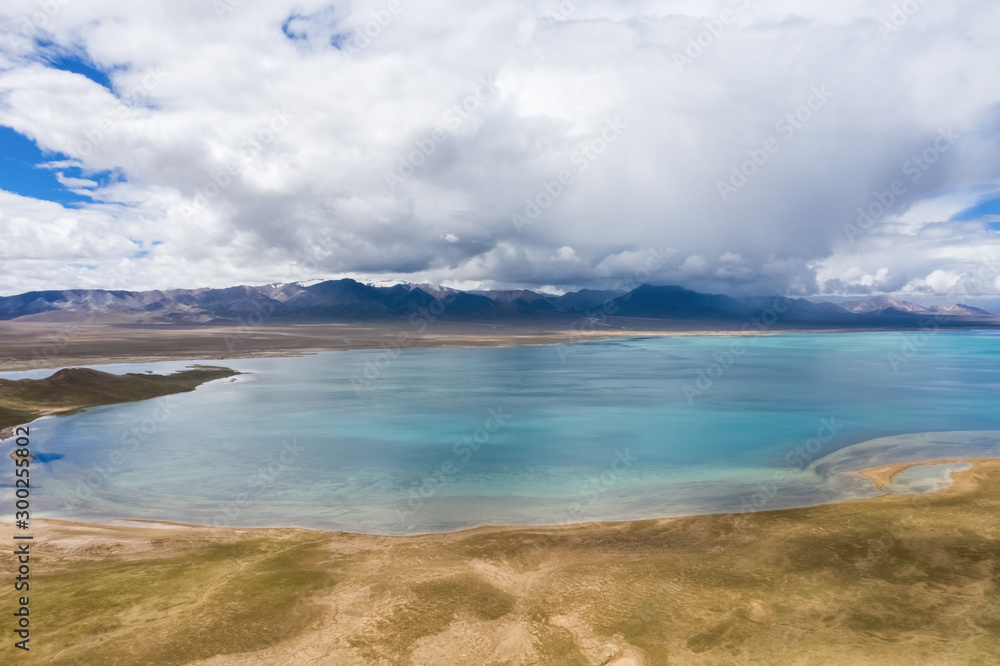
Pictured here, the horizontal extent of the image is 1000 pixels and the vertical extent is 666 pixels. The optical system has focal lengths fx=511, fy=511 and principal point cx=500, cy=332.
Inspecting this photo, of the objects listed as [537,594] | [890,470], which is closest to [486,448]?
[537,594]

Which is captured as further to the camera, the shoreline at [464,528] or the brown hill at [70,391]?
the brown hill at [70,391]

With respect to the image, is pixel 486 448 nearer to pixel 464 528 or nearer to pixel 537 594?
pixel 464 528

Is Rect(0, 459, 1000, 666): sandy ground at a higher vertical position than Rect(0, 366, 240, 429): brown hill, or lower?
lower

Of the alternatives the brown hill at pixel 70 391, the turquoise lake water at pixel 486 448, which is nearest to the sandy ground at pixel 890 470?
the turquoise lake water at pixel 486 448

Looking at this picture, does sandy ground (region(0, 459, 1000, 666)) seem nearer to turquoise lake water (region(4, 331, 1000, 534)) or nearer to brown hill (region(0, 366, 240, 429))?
turquoise lake water (region(4, 331, 1000, 534))

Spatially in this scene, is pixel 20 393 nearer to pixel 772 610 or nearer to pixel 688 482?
pixel 688 482

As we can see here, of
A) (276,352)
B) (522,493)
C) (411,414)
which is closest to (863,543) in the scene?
(522,493)

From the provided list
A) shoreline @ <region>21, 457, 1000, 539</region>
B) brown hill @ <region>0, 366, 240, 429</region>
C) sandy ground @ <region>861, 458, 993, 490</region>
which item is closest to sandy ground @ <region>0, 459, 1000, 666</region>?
shoreline @ <region>21, 457, 1000, 539</region>

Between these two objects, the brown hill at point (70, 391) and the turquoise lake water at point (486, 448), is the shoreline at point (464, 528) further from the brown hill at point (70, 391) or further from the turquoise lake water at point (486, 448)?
the brown hill at point (70, 391)
